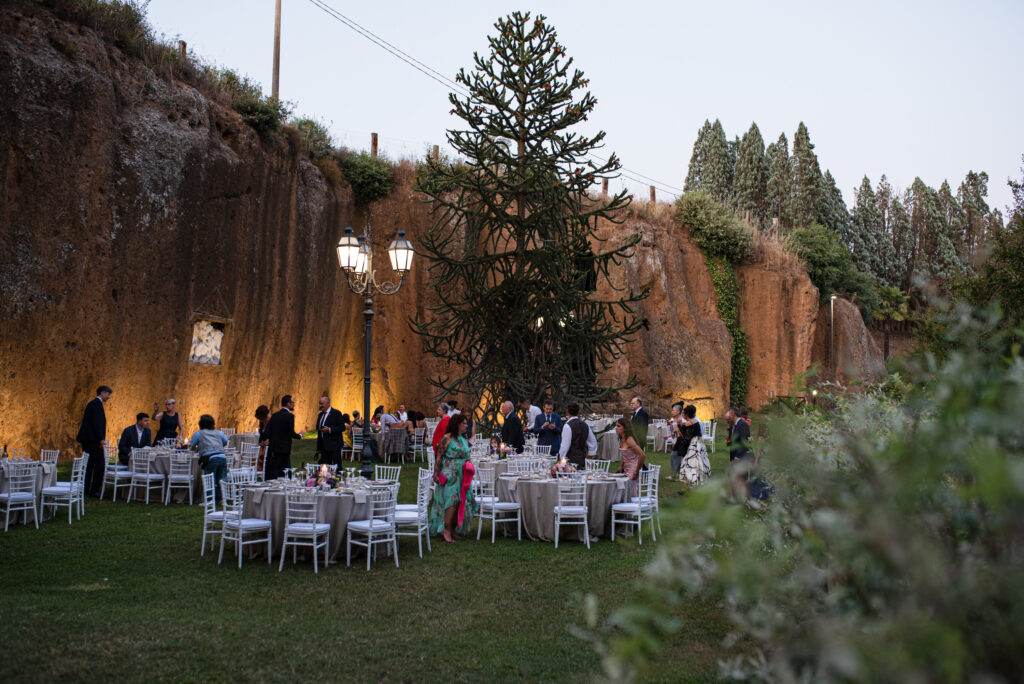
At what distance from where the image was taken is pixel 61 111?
15.2 m

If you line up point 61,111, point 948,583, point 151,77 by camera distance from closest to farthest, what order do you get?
1. point 948,583
2. point 61,111
3. point 151,77

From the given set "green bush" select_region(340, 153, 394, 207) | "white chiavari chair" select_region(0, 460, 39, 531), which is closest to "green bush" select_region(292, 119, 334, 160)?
"green bush" select_region(340, 153, 394, 207)

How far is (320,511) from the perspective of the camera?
28.7ft

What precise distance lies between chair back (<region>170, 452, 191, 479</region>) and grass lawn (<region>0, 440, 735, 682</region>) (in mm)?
2539

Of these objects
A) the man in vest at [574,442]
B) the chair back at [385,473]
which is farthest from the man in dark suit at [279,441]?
the man in vest at [574,442]

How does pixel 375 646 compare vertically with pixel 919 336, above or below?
below

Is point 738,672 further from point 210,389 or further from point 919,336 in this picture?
point 210,389

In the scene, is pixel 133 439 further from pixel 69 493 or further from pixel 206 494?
pixel 206 494

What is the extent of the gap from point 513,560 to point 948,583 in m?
7.98

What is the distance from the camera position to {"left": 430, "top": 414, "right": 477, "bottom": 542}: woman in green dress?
397 inches

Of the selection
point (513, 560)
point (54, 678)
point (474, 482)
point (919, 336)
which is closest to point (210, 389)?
point (474, 482)

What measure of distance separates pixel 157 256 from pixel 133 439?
5966 mm

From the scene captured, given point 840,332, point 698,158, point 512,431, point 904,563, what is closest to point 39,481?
point 512,431

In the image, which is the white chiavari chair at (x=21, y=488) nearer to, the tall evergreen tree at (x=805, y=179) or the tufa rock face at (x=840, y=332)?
the tufa rock face at (x=840, y=332)
